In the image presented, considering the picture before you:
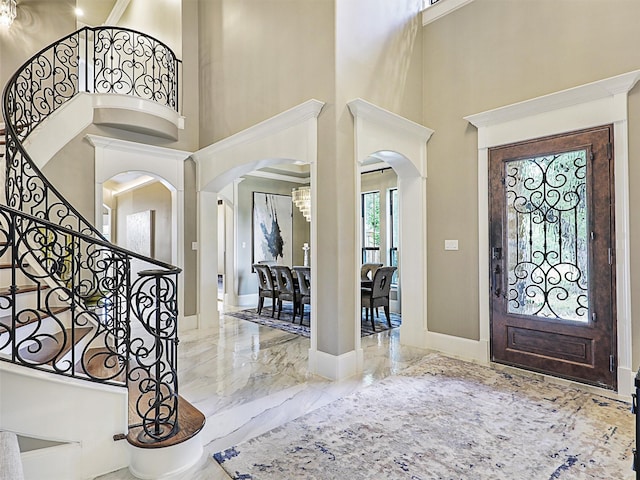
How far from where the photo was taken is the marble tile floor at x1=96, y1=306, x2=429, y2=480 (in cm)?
247

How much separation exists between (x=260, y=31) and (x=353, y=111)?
180 centimetres

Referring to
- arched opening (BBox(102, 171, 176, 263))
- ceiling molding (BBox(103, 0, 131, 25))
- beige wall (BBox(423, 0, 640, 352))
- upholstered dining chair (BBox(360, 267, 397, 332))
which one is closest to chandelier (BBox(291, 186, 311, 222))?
upholstered dining chair (BBox(360, 267, 397, 332))

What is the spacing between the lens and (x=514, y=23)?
3697 mm

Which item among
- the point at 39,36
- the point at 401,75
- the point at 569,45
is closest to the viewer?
the point at 569,45

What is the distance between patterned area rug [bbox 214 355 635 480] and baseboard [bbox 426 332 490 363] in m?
0.70

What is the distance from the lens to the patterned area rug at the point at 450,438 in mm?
2021

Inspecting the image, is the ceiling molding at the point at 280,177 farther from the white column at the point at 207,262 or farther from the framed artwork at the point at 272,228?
the white column at the point at 207,262

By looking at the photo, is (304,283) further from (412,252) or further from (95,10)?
(95,10)

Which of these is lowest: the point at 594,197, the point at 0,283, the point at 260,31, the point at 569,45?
the point at 0,283

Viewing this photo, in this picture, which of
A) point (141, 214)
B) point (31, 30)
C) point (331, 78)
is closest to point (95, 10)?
point (31, 30)

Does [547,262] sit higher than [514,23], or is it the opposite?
[514,23]

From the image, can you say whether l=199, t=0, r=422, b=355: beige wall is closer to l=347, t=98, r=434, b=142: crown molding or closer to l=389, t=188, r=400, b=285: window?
l=347, t=98, r=434, b=142: crown molding

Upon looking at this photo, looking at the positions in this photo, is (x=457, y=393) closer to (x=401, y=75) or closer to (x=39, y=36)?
(x=401, y=75)

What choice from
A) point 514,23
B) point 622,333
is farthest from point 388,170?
point 622,333
